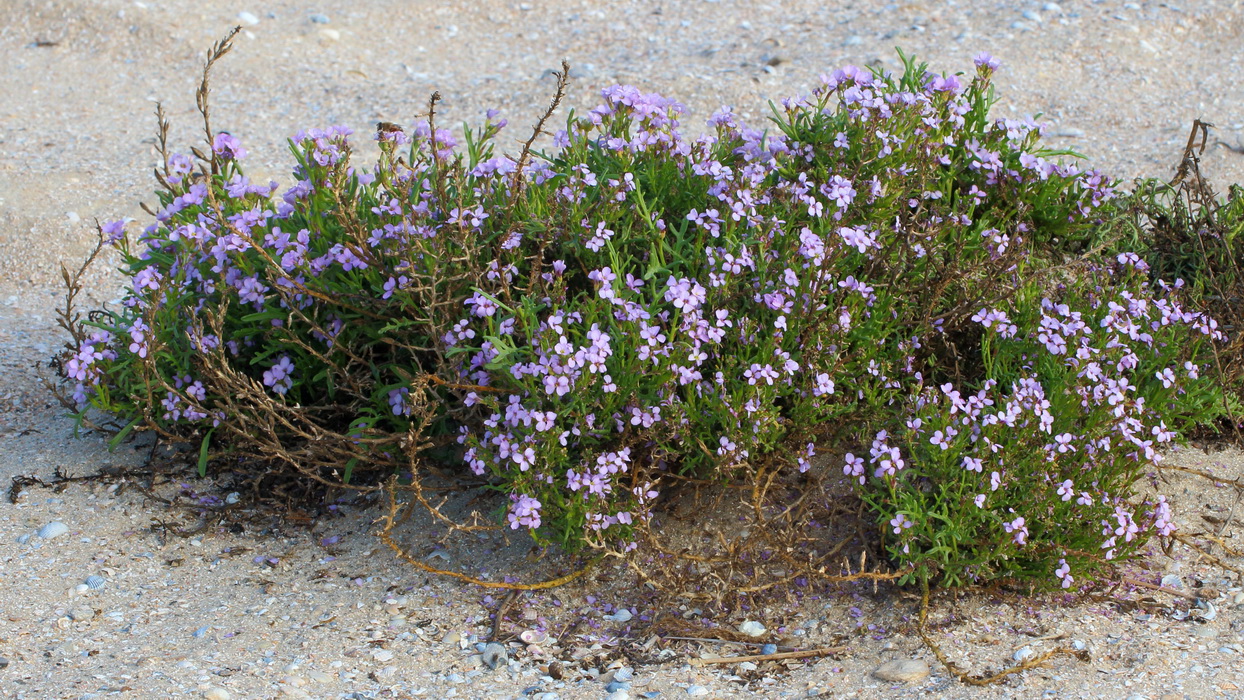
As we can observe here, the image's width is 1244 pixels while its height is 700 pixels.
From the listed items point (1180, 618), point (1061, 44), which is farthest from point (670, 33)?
point (1180, 618)

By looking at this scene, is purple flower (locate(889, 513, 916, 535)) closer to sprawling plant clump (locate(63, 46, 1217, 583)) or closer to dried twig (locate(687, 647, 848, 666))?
sprawling plant clump (locate(63, 46, 1217, 583))

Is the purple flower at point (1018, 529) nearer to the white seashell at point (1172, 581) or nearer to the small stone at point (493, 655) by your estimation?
the white seashell at point (1172, 581)

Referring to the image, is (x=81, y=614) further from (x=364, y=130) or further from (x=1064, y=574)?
(x=364, y=130)

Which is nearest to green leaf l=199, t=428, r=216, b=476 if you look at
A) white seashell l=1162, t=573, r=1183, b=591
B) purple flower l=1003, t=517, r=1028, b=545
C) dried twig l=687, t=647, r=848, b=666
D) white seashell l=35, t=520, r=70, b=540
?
white seashell l=35, t=520, r=70, b=540

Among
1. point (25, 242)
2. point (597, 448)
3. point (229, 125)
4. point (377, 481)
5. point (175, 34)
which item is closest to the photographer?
point (597, 448)

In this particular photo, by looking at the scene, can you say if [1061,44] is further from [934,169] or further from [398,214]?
[398,214]

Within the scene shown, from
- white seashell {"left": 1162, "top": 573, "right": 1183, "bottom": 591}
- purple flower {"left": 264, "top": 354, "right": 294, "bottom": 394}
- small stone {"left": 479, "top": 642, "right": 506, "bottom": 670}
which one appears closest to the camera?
small stone {"left": 479, "top": 642, "right": 506, "bottom": 670}
